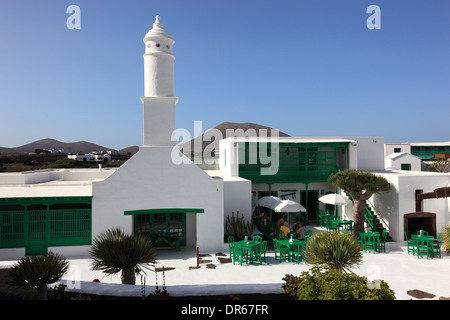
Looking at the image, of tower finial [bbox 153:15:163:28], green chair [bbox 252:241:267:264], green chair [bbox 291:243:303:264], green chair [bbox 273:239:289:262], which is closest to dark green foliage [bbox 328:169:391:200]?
green chair [bbox 291:243:303:264]

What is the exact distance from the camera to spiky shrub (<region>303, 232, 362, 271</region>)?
823 centimetres

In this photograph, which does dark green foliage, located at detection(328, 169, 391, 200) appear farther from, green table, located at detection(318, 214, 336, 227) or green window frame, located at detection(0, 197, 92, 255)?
green window frame, located at detection(0, 197, 92, 255)

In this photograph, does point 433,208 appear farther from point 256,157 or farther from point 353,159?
point 256,157

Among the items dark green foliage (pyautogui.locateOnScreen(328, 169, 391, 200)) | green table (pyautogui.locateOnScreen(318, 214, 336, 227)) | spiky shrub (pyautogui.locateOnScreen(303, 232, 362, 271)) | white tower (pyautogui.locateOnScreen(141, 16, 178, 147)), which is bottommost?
green table (pyautogui.locateOnScreen(318, 214, 336, 227))

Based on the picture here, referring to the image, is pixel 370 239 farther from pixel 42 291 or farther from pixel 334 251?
pixel 42 291

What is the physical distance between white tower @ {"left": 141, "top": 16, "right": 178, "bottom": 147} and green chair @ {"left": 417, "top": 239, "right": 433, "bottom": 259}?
40.7ft

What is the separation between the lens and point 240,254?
12.5 m

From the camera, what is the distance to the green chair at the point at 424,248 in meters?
13.3

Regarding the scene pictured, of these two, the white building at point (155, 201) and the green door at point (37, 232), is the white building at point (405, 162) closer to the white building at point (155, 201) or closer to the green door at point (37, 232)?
the white building at point (155, 201)

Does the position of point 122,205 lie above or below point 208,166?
below

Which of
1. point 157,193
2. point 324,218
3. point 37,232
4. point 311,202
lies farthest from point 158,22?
point 324,218
